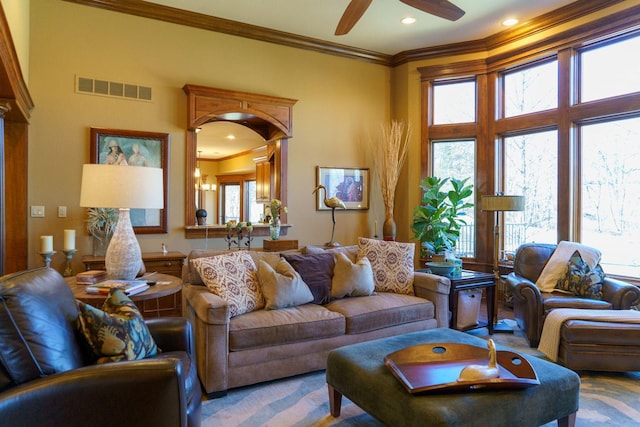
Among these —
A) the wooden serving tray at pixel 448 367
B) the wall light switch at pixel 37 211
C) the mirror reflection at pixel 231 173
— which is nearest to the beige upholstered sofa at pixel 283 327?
the wooden serving tray at pixel 448 367

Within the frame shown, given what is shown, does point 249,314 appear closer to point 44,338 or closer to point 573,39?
point 44,338

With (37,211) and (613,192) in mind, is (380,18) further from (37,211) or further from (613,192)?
(37,211)

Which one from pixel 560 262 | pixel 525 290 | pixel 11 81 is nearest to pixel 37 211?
pixel 11 81

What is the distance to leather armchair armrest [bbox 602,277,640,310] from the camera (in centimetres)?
344

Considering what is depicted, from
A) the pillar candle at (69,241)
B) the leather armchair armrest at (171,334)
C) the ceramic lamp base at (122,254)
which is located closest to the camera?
the leather armchair armrest at (171,334)

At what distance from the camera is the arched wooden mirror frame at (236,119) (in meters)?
4.61

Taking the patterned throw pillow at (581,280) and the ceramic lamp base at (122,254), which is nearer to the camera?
the ceramic lamp base at (122,254)

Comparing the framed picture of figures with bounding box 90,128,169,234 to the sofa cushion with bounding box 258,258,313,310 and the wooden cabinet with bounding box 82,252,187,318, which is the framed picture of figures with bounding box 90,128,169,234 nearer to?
the wooden cabinet with bounding box 82,252,187,318

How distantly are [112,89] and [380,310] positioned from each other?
3.50 metres

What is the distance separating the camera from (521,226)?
5180 mm

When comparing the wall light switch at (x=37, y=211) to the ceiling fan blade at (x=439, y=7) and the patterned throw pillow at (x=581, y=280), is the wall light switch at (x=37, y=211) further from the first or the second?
the patterned throw pillow at (x=581, y=280)

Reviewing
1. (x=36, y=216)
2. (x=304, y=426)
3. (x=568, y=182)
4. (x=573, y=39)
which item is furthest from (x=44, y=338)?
(x=573, y=39)

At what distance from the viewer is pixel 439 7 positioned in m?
3.42

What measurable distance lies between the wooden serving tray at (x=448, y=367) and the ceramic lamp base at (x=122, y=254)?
1741 mm
